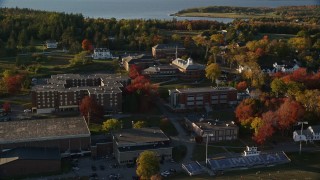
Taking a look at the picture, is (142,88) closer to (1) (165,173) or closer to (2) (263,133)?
(2) (263,133)

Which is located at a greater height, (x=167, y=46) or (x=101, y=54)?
(x=167, y=46)

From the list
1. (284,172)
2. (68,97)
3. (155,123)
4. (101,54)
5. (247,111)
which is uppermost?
(101,54)

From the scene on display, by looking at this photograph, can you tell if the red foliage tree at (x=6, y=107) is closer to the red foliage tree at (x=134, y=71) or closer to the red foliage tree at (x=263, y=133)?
the red foliage tree at (x=134, y=71)

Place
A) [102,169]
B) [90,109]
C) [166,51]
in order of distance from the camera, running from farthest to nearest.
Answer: [166,51], [90,109], [102,169]

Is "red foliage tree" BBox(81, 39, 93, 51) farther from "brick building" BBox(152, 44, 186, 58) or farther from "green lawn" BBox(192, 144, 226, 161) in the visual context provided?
"green lawn" BBox(192, 144, 226, 161)

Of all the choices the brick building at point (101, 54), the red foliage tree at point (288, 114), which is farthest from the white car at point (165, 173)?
the brick building at point (101, 54)

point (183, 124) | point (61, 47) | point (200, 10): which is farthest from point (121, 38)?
point (200, 10)

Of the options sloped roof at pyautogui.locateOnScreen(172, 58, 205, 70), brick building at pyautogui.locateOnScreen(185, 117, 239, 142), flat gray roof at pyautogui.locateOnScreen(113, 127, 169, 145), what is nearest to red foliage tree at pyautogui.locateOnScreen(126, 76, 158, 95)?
brick building at pyautogui.locateOnScreen(185, 117, 239, 142)

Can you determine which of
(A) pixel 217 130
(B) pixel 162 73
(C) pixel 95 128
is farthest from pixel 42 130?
(B) pixel 162 73

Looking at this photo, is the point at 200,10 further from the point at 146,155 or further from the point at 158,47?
the point at 146,155
